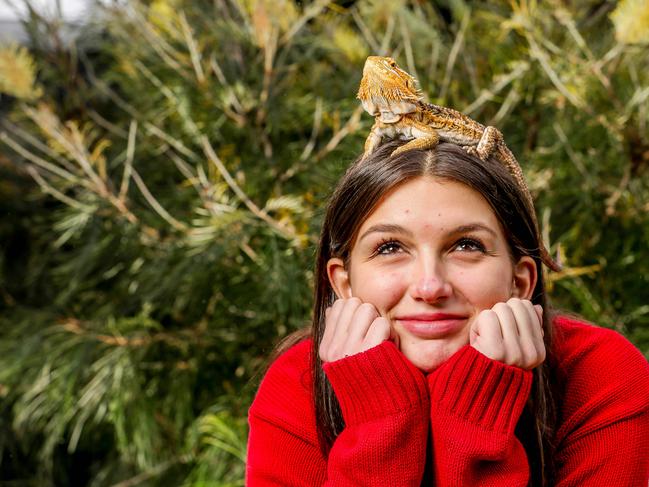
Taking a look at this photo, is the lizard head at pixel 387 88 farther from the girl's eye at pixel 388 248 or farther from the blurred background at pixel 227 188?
the blurred background at pixel 227 188

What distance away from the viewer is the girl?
1065mm

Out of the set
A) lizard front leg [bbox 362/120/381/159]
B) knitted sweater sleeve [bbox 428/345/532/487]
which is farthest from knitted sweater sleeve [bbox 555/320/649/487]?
lizard front leg [bbox 362/120/381/159]

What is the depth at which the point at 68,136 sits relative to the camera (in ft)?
7.26

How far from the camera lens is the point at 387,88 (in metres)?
1.15

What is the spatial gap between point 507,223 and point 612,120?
118cm

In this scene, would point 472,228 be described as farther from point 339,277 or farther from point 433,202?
point 339,277

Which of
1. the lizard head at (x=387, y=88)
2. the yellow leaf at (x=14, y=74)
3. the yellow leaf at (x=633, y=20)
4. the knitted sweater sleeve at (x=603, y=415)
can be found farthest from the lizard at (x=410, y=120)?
the yellow leaf at (x=14, y=74)

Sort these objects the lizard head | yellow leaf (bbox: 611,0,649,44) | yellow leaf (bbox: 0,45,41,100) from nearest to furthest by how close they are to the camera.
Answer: the lizard head → yellow leaf (bbox: 611,0,649,44) → yellow leaf (bbox: 0,45,41,100)

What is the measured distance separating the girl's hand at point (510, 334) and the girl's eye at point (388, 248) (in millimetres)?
139

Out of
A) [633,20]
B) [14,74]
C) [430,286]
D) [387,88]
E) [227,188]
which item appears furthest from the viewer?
[227,188]

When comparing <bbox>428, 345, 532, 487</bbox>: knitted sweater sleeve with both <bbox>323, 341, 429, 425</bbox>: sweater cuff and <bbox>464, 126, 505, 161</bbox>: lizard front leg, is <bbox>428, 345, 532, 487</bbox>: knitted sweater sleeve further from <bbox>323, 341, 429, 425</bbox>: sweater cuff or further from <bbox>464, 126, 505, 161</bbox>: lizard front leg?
<bbox>464, 126, 505, 161</bbox>: lizard front leg

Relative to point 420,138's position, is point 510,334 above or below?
below

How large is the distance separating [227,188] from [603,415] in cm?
139

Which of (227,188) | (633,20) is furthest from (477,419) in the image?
(227,188)
